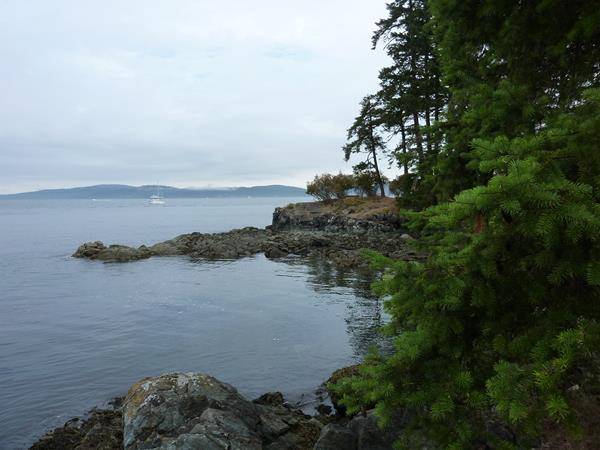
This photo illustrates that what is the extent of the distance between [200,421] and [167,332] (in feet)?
33.5

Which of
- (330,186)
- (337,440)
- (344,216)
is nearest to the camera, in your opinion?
(337,440)

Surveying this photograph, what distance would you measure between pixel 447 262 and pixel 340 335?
39.8 ft

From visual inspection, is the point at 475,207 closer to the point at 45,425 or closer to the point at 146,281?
the point at 45,425

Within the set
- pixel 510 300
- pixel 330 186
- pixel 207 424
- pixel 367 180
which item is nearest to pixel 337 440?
pixel 207 424

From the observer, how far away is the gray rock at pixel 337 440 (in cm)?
727

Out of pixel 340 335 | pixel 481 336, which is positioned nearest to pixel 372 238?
pixel 340 335

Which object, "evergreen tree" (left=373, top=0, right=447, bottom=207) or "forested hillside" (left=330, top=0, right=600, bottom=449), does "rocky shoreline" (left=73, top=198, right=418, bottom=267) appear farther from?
"forested hillside" (left=330, top=0, right=600, bottom=449)

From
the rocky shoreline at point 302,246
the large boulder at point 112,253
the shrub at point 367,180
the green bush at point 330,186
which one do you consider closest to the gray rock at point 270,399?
the rocky shoreline at point 302,246

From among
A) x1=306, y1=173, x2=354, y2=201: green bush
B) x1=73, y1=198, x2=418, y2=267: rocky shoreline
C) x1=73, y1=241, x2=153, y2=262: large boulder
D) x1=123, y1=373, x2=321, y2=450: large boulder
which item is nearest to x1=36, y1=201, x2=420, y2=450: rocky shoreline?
x1=123, y1=373, x2=321, y2=450: large boulder

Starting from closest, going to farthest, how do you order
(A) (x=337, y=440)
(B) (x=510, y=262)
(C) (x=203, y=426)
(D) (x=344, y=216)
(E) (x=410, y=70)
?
(B) (x=510, y=262) < (C) (x=203, y=426) < (A) (x=337, y=440) < (E) (x=410, y=70) < (D) (x=344, y=216)

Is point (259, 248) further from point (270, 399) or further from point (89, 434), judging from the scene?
point (89, 434)

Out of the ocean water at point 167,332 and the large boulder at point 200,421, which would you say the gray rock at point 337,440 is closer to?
the large boulder at point 200,421

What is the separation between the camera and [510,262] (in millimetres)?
4129

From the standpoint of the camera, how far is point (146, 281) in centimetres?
2756
